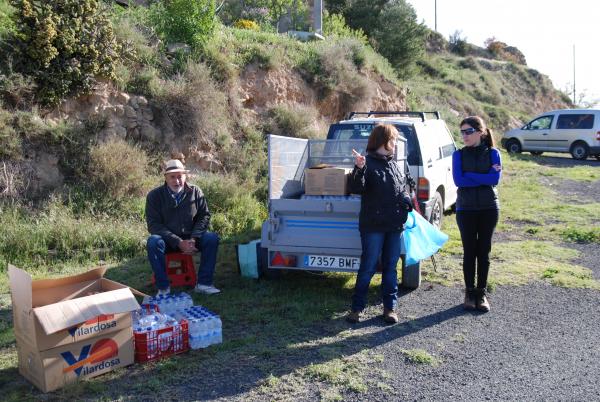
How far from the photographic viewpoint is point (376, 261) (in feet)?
17.9

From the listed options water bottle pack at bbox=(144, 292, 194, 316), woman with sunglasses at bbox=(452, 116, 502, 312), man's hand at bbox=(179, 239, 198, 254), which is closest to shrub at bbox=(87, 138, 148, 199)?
man's hand at bbox=(179, 239, 198, 254)

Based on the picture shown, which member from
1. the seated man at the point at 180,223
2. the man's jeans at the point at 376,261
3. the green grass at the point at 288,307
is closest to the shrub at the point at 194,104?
the green grass at the point at 288,307

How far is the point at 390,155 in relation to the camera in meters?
5.42

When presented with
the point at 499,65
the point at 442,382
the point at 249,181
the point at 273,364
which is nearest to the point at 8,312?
the point at 273,364

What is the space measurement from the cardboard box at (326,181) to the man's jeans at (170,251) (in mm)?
1283

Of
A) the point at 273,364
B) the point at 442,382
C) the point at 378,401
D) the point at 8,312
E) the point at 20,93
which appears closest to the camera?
the point at 378,401

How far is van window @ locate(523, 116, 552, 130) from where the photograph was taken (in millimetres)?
23312

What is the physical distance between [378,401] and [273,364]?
0.98 metres

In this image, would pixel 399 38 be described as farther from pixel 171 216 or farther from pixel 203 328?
pixel 203 328

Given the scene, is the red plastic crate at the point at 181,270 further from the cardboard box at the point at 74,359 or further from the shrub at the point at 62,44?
the shrub at the point at 62,44

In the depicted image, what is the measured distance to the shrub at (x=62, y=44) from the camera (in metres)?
8.67

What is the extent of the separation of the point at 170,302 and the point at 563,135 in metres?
21.3

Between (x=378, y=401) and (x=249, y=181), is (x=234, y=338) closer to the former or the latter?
(x=378, y=401)

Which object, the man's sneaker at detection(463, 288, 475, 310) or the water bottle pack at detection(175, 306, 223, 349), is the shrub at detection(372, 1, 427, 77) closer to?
the man's sneaker at detection(463, 288, 475, 310)
